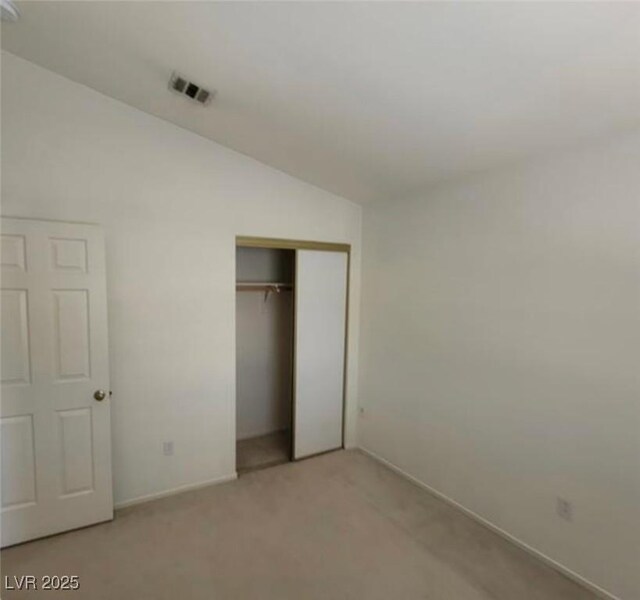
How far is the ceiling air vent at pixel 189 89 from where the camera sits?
2366 mm

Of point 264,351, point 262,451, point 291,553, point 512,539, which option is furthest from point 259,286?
point 512,539

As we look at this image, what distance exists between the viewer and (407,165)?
290 cm

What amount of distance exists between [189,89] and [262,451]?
3194 millimetres

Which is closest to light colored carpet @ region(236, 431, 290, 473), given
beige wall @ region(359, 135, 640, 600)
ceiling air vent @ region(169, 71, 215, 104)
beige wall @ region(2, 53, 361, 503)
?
beige wall @ region(2, 53, 361, 503)

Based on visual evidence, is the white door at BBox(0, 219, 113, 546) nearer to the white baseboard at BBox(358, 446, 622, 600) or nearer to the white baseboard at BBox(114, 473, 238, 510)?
the white baseboard at BBox(114, 473, 238, 510)

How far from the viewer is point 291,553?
2.44 m

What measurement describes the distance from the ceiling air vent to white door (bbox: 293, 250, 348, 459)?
150 cm

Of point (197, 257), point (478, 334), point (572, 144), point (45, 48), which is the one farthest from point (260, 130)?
point (478, 334)

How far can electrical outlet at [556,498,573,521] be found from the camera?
231 cm

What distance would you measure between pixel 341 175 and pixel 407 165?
629mm

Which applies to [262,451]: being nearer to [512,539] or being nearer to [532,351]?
[512,539]

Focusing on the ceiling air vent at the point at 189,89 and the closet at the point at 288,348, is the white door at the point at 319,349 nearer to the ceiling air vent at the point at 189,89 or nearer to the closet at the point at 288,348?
the closet at the point at 288,348

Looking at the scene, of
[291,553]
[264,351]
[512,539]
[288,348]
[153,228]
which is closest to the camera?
[291,553]

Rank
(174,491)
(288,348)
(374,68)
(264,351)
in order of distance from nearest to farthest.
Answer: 1. (374,68)
2. (174,491)
3. (264,351)
4. (288,348)
